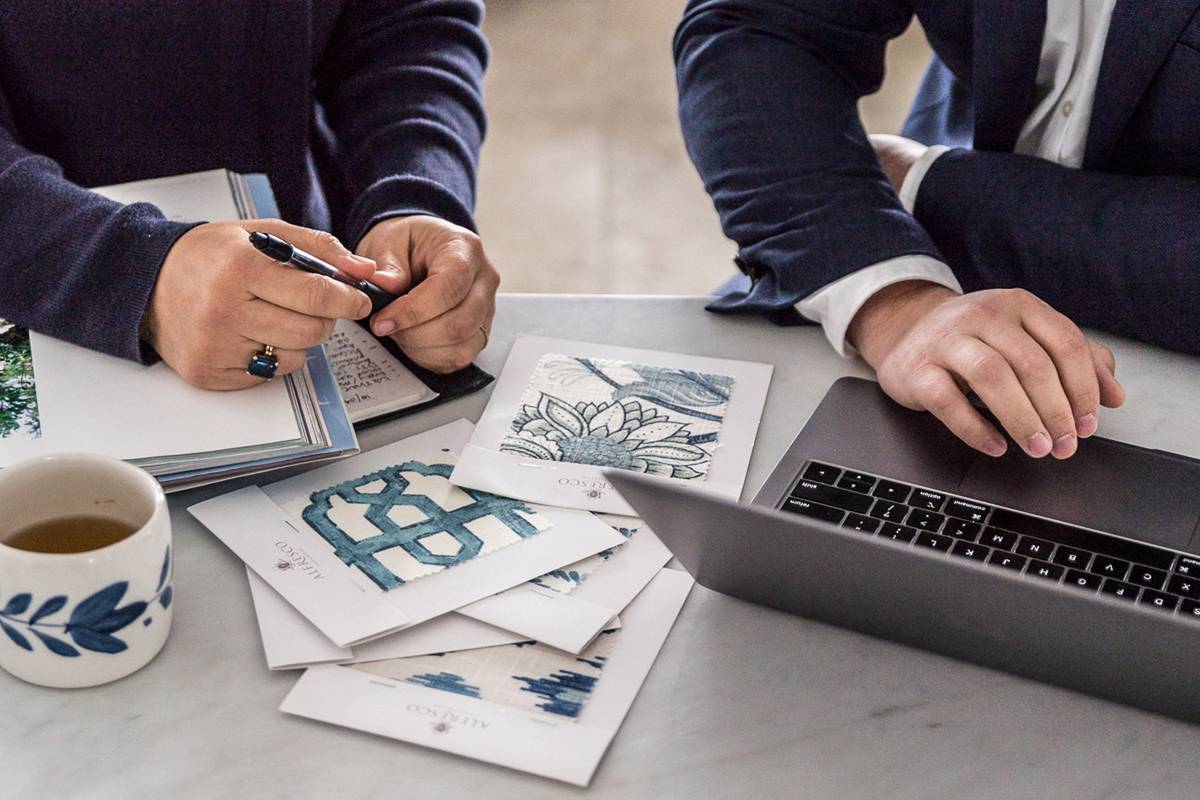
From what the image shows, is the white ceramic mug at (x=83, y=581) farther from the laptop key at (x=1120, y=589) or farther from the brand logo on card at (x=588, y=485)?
the laptop key at (x=1120, y=589)

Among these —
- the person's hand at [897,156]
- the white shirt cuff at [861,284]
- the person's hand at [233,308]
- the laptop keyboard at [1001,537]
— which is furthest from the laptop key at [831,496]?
the person's hand at [897,156]

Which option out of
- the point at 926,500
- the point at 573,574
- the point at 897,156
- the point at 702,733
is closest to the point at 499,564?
the point at 573,574

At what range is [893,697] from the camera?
2.18ft

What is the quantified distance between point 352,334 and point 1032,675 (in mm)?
590

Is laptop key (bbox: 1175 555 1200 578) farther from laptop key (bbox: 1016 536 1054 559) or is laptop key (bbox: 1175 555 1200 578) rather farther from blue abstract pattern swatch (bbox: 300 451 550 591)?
blue abstract pattern swatch (bbox: 300 451 550 591)

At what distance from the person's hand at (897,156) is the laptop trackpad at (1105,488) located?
39cm

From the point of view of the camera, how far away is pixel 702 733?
64cm

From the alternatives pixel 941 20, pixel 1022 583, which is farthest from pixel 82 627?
pixel 941 20

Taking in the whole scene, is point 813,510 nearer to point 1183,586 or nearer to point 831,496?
point 831,496

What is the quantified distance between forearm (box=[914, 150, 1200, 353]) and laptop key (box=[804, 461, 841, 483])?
1.14 feet

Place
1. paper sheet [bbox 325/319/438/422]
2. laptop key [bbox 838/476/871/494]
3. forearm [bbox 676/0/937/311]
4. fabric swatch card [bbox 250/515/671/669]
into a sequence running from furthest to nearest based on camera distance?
forearm [bbox 676/0/937/311] → paper sheet [bbox 325/319/438/422] → laptop key [bbox 838/476/871/494] → fabric swatch card [bbox 250/515/671/669]

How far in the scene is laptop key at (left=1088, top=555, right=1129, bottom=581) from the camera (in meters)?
0.70

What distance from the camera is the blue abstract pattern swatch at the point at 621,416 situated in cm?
85

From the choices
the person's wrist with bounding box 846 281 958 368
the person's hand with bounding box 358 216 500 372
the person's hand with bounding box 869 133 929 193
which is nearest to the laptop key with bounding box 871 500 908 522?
the person's wrist with bounding box 846 281 958 368
